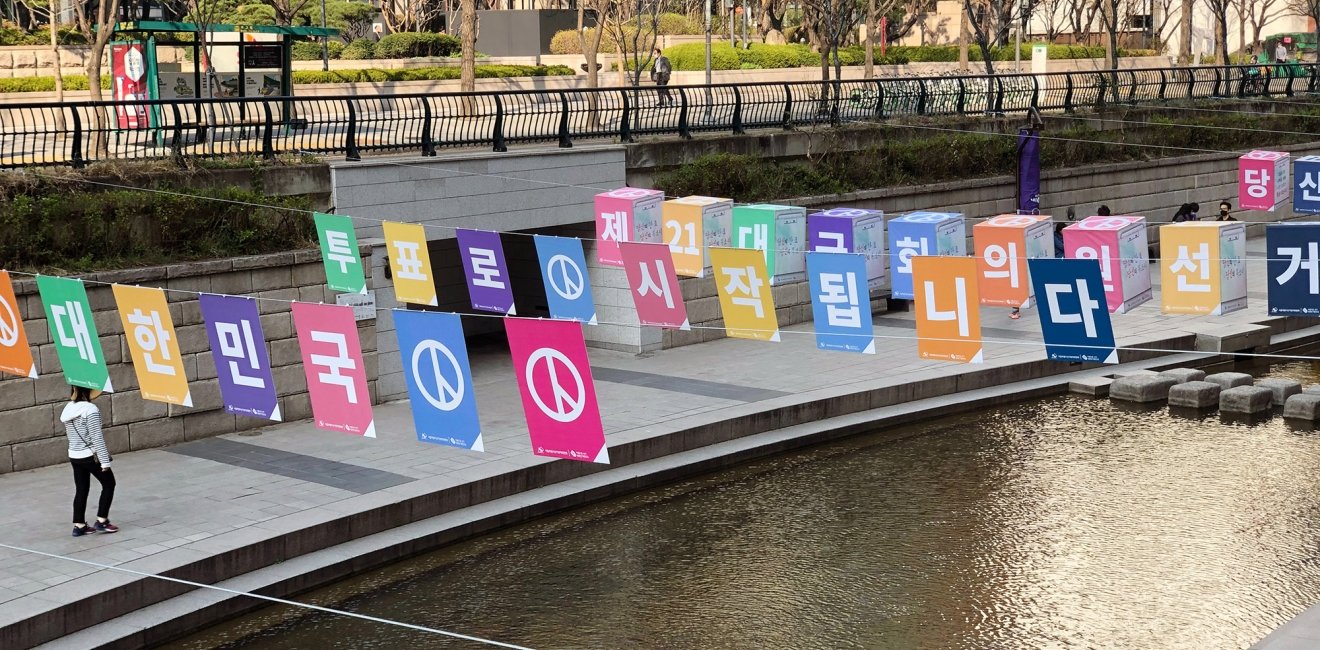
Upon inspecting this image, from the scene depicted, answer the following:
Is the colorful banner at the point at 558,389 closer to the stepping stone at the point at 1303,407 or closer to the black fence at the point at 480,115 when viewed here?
the black fence at the point at 480,115

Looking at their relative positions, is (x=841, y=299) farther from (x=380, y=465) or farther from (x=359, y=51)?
(x=359, y=51)

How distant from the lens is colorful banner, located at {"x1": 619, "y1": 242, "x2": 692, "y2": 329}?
1592cm

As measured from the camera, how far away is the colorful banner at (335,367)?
1285 centimetres

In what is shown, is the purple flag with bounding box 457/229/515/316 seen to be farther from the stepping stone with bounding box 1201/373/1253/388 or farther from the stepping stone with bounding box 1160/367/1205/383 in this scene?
the stepping stone with bounding box 1201/373/1253/388

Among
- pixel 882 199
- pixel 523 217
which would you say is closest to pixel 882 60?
pixel 882 199

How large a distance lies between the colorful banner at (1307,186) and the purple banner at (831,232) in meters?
10.8

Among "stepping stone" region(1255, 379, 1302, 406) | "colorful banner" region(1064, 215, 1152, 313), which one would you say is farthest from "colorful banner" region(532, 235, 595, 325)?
"stepping stone" region(1255, 379, 1302, 406)

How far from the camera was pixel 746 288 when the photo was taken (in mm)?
15352

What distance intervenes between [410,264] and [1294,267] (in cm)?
1057

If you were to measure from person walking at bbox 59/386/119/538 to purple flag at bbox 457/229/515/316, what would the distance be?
5251mm

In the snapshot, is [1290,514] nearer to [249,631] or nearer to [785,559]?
[785,559]

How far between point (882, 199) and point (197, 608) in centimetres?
1846

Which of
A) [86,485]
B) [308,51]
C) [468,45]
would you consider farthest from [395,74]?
[86,485]

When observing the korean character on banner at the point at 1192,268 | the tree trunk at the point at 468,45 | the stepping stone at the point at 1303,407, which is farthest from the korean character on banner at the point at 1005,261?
the tree trunk at the point at 468,45
